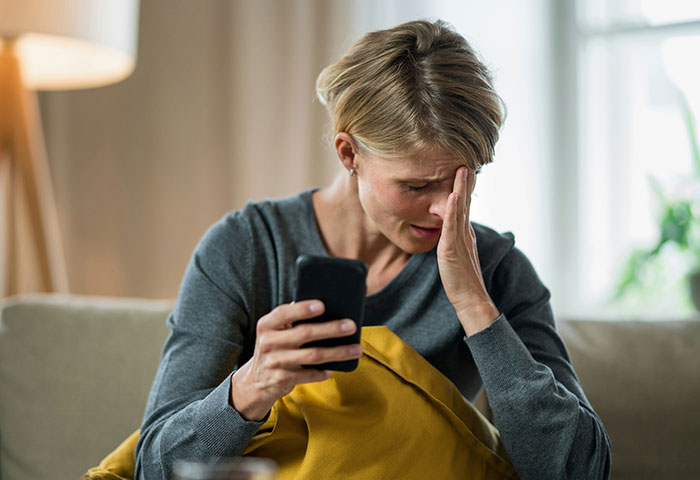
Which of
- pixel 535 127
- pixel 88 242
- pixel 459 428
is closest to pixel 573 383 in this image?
pixel 459 428

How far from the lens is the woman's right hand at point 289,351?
0.75 m

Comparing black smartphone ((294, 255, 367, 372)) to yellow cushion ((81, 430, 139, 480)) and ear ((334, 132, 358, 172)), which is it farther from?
yellow cushion ((81, 430, 139, 480))

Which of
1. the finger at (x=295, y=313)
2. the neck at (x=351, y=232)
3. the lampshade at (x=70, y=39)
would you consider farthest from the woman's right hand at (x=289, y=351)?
the lampshade at (x=70, y=39)

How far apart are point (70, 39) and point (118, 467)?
119cm

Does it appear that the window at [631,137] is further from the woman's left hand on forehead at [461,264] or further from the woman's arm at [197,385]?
the woman's arm at [197,385]

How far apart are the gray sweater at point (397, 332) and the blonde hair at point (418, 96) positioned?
0.77ft

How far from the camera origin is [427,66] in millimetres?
1009

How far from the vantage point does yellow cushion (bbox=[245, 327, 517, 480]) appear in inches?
35.0

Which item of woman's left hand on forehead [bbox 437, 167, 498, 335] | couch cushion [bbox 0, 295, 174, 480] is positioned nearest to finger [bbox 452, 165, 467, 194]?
woman's left hand on forehead [bbox 437, 167, 498, 335]

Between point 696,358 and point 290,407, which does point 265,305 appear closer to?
point 290,407

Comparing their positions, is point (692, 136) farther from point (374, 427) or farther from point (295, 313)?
point (295, 313)

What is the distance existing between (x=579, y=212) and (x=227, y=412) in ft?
5.11

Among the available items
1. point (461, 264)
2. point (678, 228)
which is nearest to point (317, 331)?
point (461, 264)

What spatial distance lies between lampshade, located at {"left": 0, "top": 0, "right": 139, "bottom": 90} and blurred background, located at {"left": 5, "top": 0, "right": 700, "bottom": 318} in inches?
15.6
